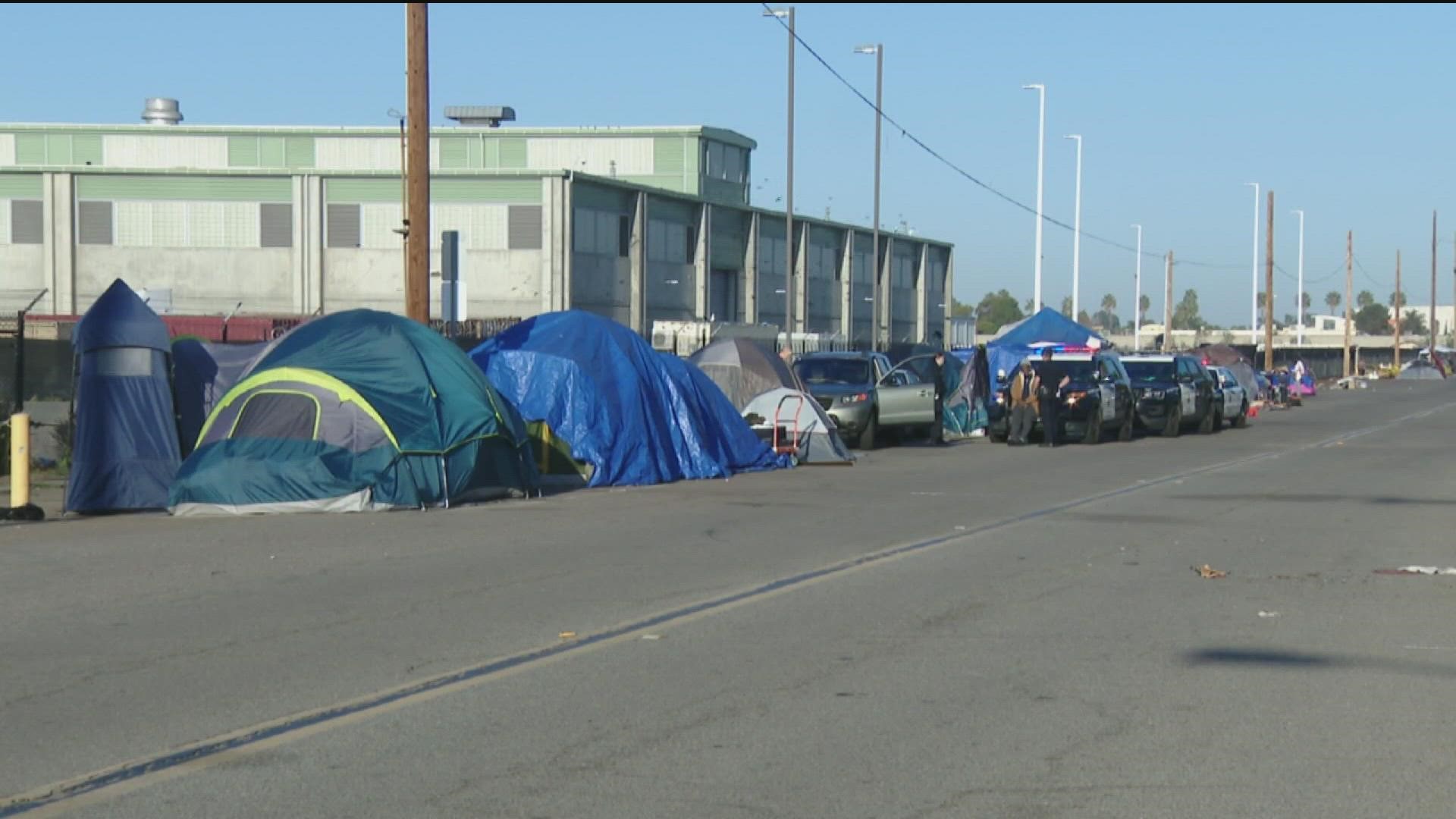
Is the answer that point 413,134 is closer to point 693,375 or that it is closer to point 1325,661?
point 693,375

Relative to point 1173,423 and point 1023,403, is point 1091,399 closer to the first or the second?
point 1023,403

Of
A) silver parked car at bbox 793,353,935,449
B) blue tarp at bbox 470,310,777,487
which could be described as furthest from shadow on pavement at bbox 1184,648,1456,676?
silver parked car at bbox 793,353,935,449

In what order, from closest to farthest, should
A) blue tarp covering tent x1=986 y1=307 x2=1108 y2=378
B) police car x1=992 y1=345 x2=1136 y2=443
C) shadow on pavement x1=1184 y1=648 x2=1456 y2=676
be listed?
shadow on pavement x1=1184 y1=648 x2=1456 y2=676
police car x1=992 y1=345 x2=1136 y2=443
blue tarp covering tent x1=986 y1=307 x2=1108 y2=378

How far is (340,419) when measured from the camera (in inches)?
721

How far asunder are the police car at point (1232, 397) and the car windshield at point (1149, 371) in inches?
98.8

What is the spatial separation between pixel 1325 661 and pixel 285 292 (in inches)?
2049

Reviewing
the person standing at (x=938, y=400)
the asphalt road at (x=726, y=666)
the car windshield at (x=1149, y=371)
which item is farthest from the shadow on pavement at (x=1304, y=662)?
the car windshield at (x=1149, y=371)

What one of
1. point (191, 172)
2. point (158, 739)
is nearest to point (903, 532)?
point (158, 739)

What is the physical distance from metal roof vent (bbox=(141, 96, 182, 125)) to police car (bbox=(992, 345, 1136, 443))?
48.4m

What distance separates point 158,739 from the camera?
752 centimetres

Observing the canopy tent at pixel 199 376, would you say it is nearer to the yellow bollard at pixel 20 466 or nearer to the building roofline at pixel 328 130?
the yellow bollard at pixel 20 466

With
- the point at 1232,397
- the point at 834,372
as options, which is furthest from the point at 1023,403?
the point at 1232,397

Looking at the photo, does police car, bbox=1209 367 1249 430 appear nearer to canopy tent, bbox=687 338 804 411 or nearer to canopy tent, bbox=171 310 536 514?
canopy tent, bbox=687 338 804 411

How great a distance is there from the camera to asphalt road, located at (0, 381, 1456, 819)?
22.2ft
